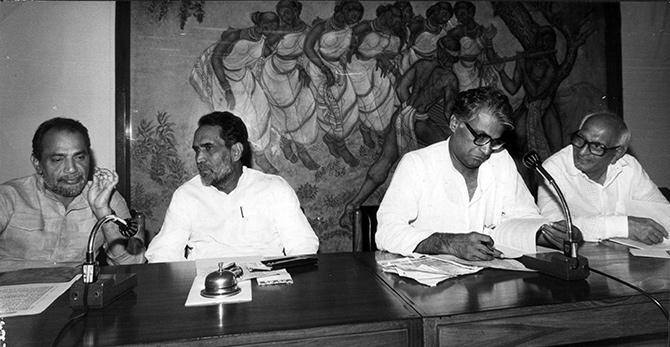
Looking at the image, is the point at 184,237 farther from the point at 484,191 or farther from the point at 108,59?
the point at 108,59

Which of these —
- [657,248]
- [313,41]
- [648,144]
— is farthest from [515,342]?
[313,41]

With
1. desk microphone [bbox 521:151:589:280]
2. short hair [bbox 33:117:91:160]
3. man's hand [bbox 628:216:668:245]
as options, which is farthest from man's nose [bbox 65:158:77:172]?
man's hand [bbox 628:216:668:245]

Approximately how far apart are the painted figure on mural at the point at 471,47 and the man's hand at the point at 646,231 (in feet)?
6.51

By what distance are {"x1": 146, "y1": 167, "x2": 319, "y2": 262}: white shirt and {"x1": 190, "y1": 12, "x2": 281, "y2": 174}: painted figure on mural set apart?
1195mm

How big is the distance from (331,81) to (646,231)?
2303 mm

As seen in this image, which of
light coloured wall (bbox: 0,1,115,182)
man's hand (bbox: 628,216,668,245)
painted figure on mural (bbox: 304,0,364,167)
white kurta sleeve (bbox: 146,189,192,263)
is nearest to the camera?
man's hand (bbox: 628,216,668,245)

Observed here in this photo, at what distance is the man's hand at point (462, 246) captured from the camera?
→ 1.52m

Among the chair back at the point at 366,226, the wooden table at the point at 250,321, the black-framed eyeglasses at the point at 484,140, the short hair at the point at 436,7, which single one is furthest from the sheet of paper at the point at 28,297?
the short hair at the point at 436,7

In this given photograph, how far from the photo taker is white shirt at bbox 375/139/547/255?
6.59 feet

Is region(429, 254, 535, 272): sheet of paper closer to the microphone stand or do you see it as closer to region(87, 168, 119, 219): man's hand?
the microphone stand

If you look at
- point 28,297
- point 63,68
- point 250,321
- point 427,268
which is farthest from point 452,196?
point 63,68

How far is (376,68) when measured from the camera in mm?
3541

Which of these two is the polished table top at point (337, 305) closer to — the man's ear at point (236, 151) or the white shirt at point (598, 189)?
the man's ear at point (236, 151)

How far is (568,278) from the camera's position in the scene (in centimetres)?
130
